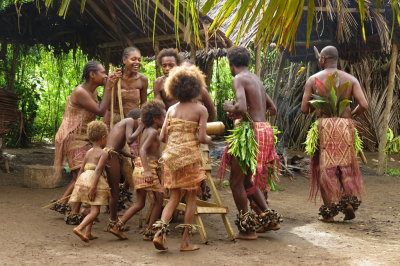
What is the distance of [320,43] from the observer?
1158 cm

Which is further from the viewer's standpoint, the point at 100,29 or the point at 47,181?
the point at 100,29

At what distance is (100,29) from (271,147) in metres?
5.29

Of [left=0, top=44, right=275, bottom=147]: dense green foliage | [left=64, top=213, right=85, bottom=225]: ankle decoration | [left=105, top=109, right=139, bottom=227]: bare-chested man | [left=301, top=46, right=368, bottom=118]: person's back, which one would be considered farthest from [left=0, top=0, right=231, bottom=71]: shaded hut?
[left=64, top=213, right=85, bottom=225]: ankle decoration

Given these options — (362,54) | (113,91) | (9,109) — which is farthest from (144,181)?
(362,54)

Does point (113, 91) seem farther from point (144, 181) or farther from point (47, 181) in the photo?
point (47, 181)

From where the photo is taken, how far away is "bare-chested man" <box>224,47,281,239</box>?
489 cm

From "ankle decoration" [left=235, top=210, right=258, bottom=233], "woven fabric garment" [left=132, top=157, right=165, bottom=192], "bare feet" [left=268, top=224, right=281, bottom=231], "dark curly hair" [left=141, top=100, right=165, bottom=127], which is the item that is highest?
"dark curly hair" [left=141, top=100, right=165, bottom=127]

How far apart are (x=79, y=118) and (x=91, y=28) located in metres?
4.22

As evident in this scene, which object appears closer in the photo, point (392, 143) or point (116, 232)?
point (116, 232)

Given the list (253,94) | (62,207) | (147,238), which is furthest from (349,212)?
(62,207)

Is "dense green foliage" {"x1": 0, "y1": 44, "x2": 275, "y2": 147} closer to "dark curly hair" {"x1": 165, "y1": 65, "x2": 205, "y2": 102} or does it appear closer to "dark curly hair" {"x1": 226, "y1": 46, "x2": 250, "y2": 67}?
"dark curly hair" {"x1": 226, "y1": 46, "x2": 250, "y2": 67}

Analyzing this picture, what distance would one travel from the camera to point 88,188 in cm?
482

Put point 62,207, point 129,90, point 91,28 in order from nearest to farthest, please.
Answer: point 62,207 → point 129,90 → point 91,28

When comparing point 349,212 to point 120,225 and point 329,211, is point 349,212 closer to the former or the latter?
point 329,211
